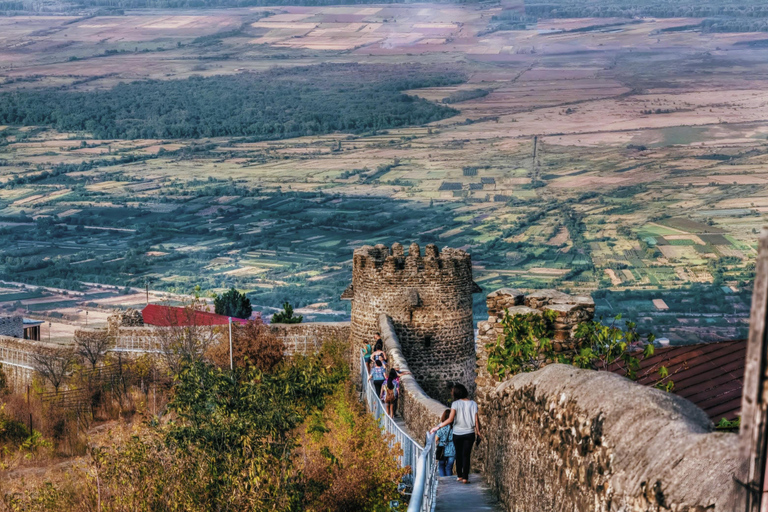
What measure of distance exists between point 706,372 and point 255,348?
769 inches

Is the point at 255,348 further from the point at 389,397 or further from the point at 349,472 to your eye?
the point at 349,472

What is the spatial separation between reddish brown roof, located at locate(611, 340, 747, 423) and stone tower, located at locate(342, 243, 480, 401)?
30.1 feet

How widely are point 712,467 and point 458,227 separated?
148 metres

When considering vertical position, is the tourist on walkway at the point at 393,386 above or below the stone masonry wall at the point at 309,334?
above

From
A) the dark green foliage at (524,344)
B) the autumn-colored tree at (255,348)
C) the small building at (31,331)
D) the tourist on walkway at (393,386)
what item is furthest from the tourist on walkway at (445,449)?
the small building at (31,331)

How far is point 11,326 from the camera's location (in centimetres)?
4672

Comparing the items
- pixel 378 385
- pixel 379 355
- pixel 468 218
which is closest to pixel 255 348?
pixel 379 355

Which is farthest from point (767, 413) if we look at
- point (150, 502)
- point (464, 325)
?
point (464, 325)

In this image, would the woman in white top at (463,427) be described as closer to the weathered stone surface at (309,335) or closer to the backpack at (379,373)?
the backpack at (379,373)

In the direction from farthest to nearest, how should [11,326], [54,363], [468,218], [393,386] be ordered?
[468,218] → [11,326] → [54,363] → [393,386]

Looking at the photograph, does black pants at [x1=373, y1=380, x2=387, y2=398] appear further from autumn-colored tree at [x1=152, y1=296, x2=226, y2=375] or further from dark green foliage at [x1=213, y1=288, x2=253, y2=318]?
dark green foliage at [x1=213, y1=288, x2=253, y2=318]

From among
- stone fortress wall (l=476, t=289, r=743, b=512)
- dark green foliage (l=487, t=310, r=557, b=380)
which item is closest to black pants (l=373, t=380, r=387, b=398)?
dark green foliage (l=487, t=310, r=557, b=380)

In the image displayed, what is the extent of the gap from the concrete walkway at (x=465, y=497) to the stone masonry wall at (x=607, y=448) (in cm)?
52

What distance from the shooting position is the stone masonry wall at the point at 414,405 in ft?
48.2
